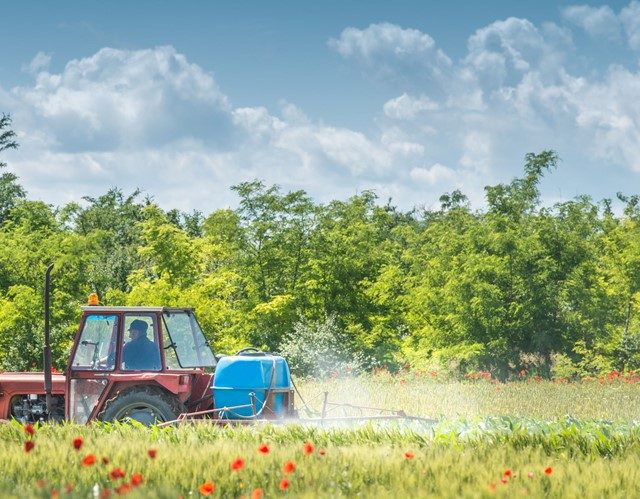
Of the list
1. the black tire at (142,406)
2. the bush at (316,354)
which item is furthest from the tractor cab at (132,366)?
the bush at (316,354)

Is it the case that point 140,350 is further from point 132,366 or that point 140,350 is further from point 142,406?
point 142,406

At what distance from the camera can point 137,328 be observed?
1110cm

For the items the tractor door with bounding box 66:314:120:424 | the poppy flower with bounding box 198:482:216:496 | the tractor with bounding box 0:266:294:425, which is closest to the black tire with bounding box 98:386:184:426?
the tractor with bounding box 0:266:294:425

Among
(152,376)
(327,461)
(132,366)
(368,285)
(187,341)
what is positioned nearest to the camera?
(327,461)

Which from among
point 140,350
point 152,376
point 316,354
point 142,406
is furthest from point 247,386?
point 316,354

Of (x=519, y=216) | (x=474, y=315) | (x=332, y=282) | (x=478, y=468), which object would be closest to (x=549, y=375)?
(x=474, y=315)

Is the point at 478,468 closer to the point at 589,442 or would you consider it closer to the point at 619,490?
the point at 619,490

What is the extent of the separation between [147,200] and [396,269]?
30.6 meters

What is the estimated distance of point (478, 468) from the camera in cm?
654

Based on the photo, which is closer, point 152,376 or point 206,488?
point 206,488

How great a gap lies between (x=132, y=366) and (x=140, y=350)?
0.22 m

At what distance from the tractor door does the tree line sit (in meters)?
16.4

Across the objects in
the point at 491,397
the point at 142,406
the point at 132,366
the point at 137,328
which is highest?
the point at 137,328

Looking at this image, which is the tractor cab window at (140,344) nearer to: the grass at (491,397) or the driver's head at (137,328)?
the driver's head at (137,328)
